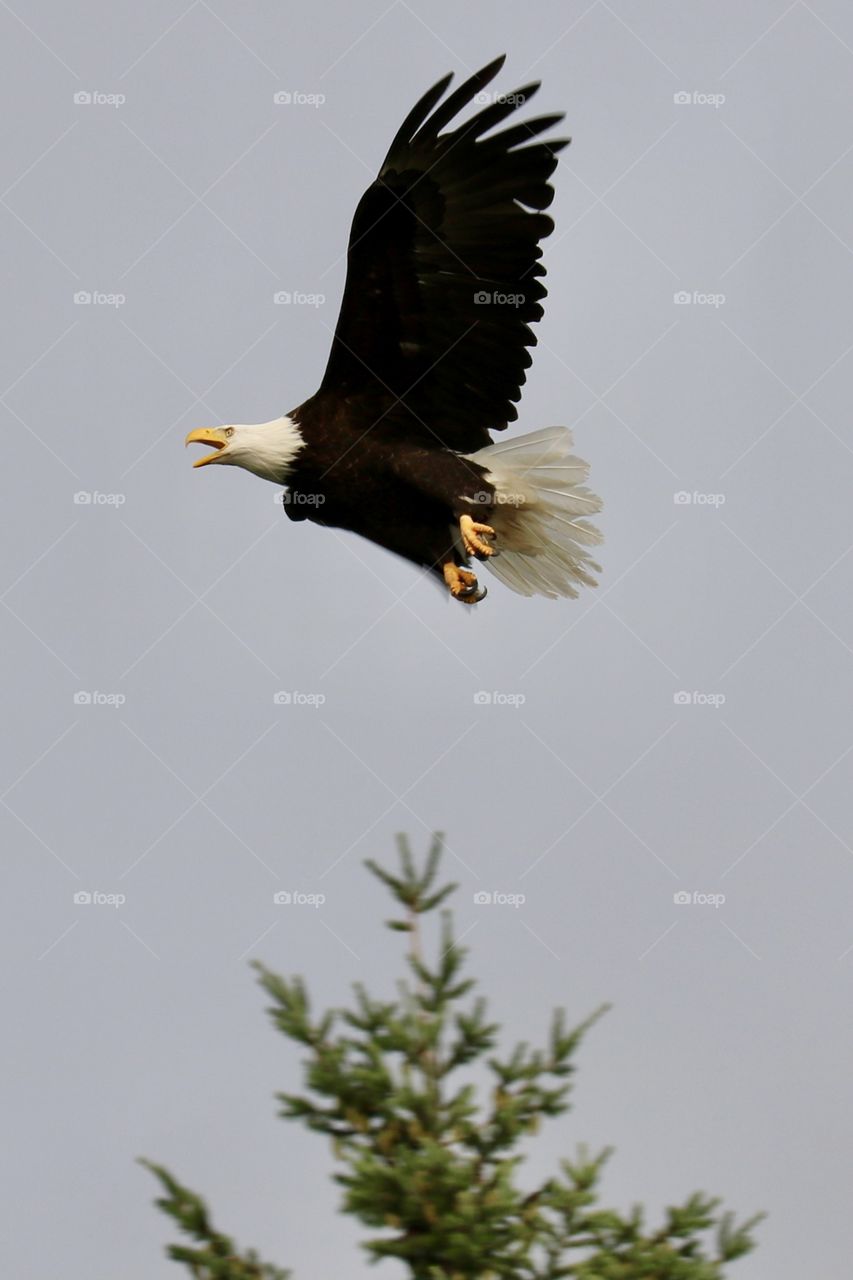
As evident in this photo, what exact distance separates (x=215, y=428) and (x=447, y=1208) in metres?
4.53

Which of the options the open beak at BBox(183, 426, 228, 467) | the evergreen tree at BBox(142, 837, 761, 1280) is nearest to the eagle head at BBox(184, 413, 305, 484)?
the open beak at BBox(183, 426, 228, 467)

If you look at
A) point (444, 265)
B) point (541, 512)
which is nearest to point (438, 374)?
point (444, 265)

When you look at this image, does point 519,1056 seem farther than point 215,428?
No

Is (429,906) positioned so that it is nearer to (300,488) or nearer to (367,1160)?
(367,1160)

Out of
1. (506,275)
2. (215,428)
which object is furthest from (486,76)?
(215,428)

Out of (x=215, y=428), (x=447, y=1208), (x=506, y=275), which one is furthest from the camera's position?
(x=215, y=428)

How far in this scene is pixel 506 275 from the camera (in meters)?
7.45

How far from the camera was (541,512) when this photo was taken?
8.23 m

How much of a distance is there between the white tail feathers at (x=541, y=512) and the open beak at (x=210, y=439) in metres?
1.11

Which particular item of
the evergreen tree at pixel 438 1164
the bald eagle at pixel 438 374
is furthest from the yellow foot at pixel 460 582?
the evergreen tree at pixel 438 1164

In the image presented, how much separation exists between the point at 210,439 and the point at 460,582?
4.27 feet

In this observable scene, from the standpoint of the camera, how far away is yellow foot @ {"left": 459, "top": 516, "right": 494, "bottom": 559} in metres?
7.54

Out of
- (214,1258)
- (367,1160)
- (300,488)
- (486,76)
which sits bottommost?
(214,1258)

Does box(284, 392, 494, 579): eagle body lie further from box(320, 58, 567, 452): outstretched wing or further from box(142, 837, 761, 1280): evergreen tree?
box(142, 837, 761, 1280): evergreen tree
